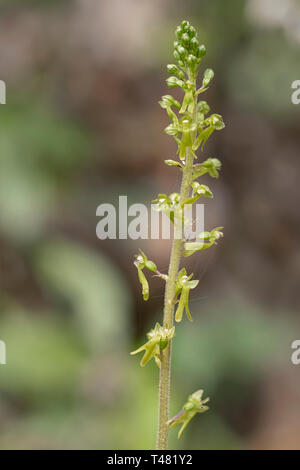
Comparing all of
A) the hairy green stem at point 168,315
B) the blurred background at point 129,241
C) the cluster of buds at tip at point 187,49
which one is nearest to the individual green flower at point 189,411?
the hairy green stem at point 168,315

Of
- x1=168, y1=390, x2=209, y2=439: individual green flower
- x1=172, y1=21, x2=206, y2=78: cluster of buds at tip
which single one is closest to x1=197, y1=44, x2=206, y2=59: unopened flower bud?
x1=172, y1=21, x2=206, y2=78: cluster of buds at tip

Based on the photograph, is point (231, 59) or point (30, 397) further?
point (231, 59)

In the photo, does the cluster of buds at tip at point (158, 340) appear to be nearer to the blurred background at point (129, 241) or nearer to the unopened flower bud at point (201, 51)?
the unopened flower bud at point (201, 51)

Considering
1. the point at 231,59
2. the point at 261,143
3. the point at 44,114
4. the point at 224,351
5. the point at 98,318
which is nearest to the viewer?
the point at 98,318

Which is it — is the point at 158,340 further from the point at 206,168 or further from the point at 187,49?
the point at 187,49

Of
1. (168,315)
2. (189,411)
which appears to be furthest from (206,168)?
(189,411)

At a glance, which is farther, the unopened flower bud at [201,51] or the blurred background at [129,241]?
the blurred background at [129,241]
